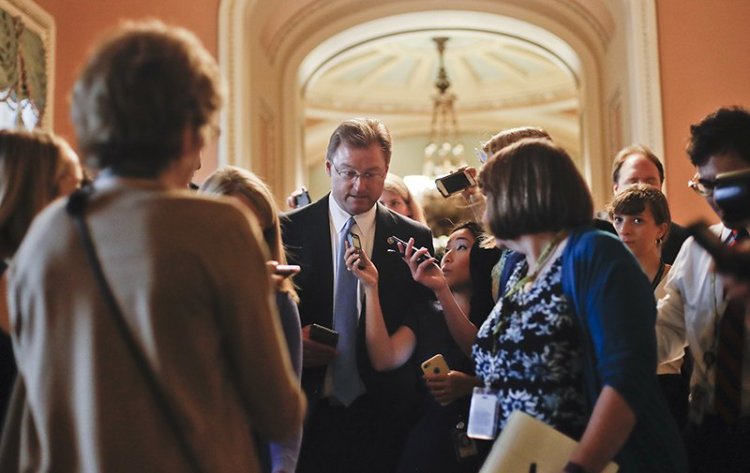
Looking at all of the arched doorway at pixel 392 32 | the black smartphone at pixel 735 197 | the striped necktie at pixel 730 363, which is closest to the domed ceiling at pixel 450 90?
the arched doorway at pixel 392 32

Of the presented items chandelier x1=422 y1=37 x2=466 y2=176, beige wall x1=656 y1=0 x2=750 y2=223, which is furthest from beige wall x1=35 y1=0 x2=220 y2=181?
chandelier x1=422 y1=37 x2=466 y2=176

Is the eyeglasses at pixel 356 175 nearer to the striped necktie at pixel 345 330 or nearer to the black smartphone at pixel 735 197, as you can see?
the striped necktie at pixel 345 330

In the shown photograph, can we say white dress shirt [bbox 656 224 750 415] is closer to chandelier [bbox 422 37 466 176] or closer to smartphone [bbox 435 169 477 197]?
smartphone [bbox 435 169 477 197]

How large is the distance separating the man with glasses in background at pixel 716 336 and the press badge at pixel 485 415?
670 mm

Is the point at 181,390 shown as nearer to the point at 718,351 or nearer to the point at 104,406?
the point at 104,406

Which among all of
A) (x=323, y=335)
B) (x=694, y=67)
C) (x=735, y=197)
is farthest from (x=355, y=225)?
Answer: (x=694, y=67)

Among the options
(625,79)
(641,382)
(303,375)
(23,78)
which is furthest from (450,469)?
(625,79)

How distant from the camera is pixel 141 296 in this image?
147 cm

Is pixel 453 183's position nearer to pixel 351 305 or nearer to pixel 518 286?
pixel 351 305

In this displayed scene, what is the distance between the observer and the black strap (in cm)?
148

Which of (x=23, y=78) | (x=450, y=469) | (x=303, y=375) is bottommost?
(x=450, y=469)

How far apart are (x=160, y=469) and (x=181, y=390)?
13cm

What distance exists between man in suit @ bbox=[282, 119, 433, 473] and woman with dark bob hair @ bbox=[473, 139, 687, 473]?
921mm

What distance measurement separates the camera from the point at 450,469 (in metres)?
3.02
